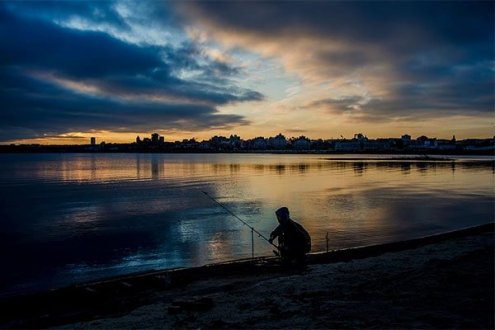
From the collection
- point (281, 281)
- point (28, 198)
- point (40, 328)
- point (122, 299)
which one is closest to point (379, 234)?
point (281, 281)

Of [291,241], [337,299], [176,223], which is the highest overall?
[291,241]

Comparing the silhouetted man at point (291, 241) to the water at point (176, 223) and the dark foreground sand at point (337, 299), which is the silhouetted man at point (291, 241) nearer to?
the dark foreground sand at point (337, 299)

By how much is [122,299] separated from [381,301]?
590 cm

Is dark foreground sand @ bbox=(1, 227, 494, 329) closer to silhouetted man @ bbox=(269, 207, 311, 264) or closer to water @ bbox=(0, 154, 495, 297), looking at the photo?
silhouetted man @ bbox=(269, 207, 311, 264)

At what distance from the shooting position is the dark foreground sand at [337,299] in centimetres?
642

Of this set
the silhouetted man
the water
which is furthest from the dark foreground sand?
the water

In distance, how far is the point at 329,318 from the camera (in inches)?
260

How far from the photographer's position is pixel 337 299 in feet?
25.1

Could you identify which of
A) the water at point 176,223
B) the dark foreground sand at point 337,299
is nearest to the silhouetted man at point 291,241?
the dark foreground sand at point 337,299

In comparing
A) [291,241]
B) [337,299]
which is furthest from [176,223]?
[337,299]

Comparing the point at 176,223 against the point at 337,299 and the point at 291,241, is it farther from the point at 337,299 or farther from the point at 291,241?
the point at 337,299

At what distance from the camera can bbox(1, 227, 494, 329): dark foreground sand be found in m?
6.42

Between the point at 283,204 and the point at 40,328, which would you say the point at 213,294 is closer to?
the point at 40,328

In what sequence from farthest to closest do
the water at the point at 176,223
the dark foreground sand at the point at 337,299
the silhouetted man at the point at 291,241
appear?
the water at the point at 176,223 < the silhouetted man at the point at 291,241 < the dark foreground sand at the point at 337,299
